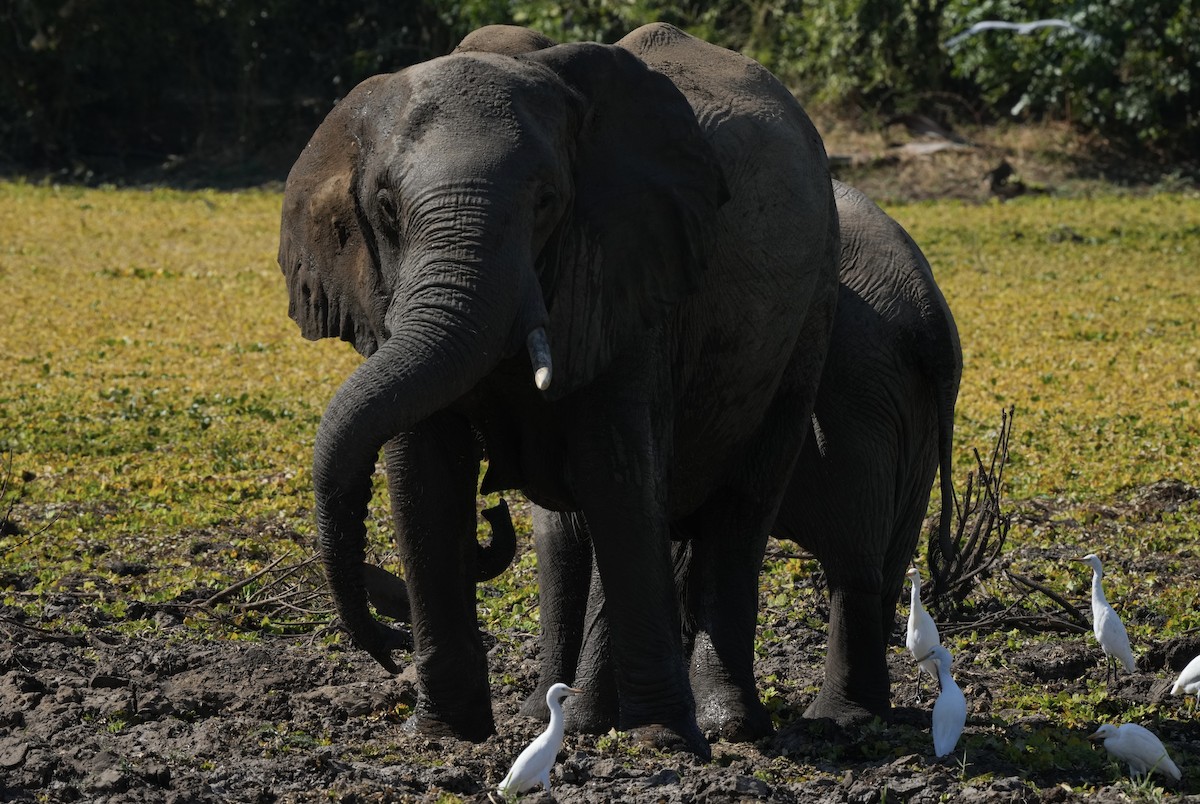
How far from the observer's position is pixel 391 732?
5688mm

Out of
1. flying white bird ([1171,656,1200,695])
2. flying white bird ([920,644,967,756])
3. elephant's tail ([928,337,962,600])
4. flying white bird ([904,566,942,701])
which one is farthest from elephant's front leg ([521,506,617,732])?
flying white bird ([1171,656,1200,695])

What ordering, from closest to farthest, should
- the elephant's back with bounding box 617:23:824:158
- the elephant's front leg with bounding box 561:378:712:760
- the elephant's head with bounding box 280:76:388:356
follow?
the elephant's head with bounding box 280:76:388:356
the elephant's front leg with bounding box 561:378:712:760
the elephant's back with bounding box 617:23:824:158

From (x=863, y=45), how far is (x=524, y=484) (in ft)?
Result: 63.9

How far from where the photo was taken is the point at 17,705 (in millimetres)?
5621

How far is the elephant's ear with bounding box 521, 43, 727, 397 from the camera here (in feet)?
16.4

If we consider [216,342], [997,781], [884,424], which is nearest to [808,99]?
[216,342]

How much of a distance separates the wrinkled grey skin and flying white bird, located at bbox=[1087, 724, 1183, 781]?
3.50ft

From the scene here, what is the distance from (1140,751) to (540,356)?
192 cm

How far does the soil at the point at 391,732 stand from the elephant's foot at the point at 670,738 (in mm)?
63

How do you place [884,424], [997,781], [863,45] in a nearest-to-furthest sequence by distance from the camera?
[997,781] < [884,424] < [863,45]

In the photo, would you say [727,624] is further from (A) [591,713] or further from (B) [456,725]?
(B) [456,725]

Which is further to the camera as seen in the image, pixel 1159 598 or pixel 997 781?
pixel 1159 598

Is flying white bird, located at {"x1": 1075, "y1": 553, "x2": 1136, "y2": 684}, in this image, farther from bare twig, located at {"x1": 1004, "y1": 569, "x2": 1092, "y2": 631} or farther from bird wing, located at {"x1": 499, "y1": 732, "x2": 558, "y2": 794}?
bird wing, located at {"x1": 499, "y1": 732, "x2": 558, "y2": 794}

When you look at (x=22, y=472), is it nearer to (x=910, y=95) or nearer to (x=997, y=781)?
(x=997, y=781)
